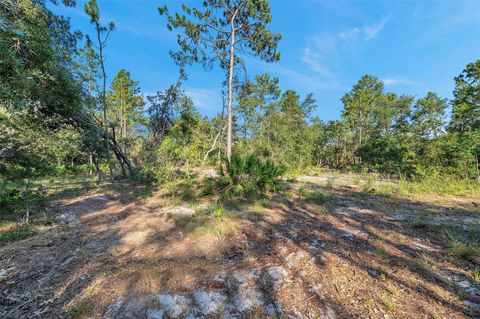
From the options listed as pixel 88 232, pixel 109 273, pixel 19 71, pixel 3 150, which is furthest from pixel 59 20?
pixel 109 273

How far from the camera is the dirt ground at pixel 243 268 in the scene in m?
1.85

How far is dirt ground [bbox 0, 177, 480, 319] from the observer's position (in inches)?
72.9

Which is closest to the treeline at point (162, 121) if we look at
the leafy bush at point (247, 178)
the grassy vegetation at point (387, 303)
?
the leafy bush at point (247, 178)

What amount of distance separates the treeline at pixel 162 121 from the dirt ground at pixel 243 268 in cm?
286

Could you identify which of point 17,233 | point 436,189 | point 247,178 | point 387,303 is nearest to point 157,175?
point 247,178

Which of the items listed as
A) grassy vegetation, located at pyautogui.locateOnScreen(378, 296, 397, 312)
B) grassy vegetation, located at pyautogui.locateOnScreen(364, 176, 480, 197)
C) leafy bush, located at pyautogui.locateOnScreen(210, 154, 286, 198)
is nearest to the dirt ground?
grassy vegetation, located at pyautogui.locateOnScreen(378, 296, 397, 312)

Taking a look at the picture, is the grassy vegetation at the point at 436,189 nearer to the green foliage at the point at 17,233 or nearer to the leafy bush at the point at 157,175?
the leafy bush at the point at 157,175

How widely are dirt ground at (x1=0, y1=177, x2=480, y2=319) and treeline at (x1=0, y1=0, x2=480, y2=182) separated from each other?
286 cm

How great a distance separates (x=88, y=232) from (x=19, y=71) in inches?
153

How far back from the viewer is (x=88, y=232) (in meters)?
3.74

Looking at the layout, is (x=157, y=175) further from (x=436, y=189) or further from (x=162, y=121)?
(x=436, y=189)

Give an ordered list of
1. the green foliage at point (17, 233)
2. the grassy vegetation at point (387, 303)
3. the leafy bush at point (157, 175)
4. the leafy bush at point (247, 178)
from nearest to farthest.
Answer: the grassy vegetation at point (387, 303)
the green foliage at point (17, 233)
the leafy bush at point (247, 178)
the leafy bush at point (157, 175)

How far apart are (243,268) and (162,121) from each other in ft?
35.1

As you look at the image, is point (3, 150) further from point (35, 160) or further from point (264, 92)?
point (264, 92)
